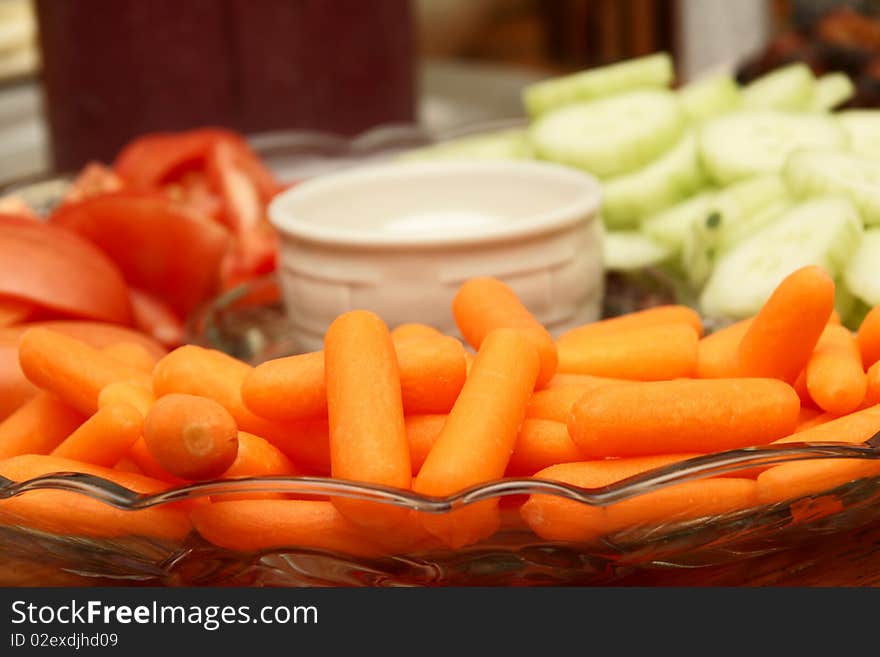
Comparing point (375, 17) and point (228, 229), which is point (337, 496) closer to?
point (228, 229)

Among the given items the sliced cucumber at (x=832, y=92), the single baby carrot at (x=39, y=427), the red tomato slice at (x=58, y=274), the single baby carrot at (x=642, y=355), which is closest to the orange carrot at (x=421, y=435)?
the single baby carrot at (x=642, y=355)

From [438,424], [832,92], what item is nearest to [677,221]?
[832,92]

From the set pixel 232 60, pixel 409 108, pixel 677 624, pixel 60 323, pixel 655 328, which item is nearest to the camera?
pixel 677 624

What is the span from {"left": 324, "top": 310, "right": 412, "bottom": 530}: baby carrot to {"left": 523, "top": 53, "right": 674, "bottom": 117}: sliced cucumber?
828mm

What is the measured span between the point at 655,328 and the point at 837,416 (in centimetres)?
13

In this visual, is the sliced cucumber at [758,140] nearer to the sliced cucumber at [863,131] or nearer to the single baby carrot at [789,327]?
the sliced cucumber at [863,131]

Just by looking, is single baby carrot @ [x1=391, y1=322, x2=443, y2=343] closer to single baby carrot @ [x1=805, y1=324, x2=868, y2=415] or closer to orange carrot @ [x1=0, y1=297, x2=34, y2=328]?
single baby carrot @ [x1=805, y1=324, x2=868, y2=415]

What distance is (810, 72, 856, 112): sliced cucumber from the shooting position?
1453mm

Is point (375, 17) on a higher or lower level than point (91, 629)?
higher

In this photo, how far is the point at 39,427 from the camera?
78 cm

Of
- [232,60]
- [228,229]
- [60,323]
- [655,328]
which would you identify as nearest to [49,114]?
[232,60]

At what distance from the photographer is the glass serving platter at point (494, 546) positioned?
2.08ft

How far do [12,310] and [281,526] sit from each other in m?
0.49

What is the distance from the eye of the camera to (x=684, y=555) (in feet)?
2.22
